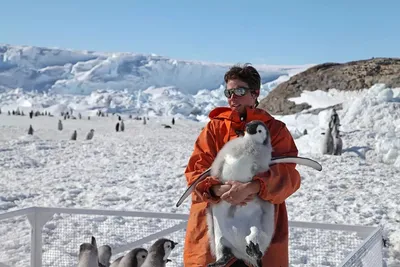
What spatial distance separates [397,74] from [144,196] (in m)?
21.2

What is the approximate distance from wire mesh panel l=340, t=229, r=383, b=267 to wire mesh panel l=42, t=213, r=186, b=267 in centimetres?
162

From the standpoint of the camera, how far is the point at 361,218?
5910 millimetres

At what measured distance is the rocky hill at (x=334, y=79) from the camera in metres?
26.6

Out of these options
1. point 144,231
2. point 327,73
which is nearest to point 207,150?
point 144,231

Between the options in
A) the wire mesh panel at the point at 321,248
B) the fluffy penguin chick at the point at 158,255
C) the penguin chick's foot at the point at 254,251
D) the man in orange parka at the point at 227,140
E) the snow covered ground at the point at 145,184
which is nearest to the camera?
the penguin chick's foot at the point at 254,251

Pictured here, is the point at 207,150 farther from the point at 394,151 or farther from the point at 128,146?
the point at 128,146

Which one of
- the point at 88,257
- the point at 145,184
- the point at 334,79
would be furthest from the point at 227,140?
the point at 334,79

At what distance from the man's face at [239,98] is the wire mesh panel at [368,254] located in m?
0.73

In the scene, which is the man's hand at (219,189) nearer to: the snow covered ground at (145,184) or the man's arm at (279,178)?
the man's arm at (279,178)

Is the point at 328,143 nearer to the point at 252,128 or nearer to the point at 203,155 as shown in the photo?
the point at 203,155

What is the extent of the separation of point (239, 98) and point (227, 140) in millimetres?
164

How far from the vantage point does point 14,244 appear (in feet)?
13.1

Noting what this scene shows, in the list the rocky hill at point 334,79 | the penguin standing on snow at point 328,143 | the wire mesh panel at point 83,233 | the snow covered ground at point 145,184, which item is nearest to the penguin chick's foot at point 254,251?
the wire mesh panel at point 83,233

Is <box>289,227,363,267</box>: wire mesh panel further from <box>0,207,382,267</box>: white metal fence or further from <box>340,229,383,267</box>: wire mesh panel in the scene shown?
<box>340,229,383,267</box>: wire mesh panel
